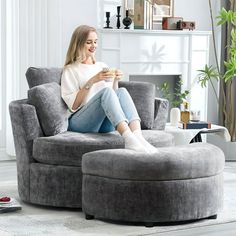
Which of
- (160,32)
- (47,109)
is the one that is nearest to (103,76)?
(47,109)

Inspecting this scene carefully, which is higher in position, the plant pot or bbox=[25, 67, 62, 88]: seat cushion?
bbox=[25, 67, 62, 88]: seat cushion

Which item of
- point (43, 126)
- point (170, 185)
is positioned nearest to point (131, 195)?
point (170, 185)

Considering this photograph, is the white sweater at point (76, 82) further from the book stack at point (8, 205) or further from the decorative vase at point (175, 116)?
the decorative vase at point (175, 116)

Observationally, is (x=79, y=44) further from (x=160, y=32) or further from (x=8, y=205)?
(x=160, y=32)

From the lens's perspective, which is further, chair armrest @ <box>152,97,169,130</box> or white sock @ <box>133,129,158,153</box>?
chair armrest @ <box>152,97,169,130</box>

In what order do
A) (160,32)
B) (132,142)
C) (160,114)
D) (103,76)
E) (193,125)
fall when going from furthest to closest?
(160,32) < (193,125) < (160,114) < (103,76) < (132,142)

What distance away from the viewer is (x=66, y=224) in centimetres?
395

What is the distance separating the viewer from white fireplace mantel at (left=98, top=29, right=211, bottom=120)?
6.48 metres

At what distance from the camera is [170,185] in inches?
150

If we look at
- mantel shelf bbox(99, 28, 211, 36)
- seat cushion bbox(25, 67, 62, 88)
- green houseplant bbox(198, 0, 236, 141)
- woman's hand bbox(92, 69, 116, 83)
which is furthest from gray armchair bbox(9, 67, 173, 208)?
green houseplant bbox(198, 0, 236, 141)

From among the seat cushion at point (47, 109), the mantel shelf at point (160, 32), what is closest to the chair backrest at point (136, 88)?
the seat cushion at point (47, 109)

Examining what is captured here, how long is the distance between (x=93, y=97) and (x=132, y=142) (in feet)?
1.83

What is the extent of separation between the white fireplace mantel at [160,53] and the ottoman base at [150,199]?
2707 millimetres

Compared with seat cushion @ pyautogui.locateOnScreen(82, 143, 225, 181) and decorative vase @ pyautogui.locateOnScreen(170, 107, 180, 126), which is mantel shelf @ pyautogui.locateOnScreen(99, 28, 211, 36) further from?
seat cushion @ pyautogui.locateOnScreen(82, 143, 225, 181)
